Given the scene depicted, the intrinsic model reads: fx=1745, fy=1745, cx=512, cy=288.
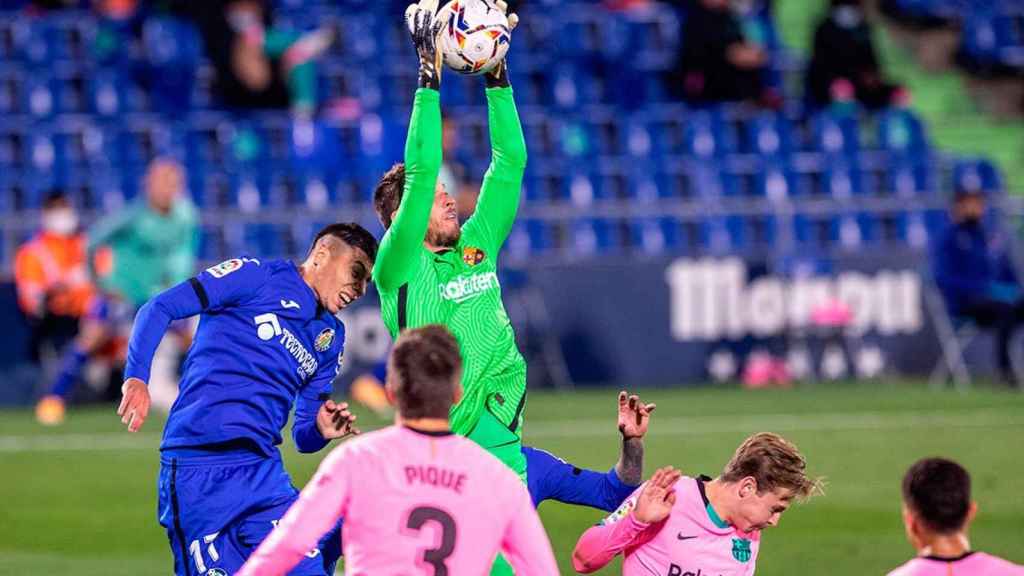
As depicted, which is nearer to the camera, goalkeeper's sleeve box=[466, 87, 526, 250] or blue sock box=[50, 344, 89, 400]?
Result: goalkeeper's sleeve box=[466, 87, 526, 250]

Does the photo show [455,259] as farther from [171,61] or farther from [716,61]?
[716,61]

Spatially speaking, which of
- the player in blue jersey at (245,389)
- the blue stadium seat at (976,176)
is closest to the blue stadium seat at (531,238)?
the blue stadium seat at (976,176)

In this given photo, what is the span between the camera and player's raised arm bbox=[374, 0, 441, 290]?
621 centimetres

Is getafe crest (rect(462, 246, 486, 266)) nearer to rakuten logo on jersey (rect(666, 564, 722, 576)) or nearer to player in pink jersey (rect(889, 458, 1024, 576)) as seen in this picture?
rakuten logo on jersey (rect(666, 564, 722, 576))

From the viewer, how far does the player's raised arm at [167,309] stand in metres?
6.05

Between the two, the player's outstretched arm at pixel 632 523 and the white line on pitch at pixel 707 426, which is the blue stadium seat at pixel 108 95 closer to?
the white line on pitch at pixel 707 426

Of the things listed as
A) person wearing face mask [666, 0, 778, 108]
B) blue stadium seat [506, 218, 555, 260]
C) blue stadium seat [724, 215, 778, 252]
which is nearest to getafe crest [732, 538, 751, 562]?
blue stadium seat [506, 218, 555, 260]

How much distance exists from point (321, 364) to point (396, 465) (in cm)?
208

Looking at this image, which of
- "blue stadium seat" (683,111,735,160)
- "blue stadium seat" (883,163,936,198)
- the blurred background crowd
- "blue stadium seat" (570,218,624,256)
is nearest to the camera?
the blurred background crowd

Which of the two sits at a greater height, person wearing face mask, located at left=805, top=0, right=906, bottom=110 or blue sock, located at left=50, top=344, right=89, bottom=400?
person wearing face mask, located at left=805, top=0, right=906, bottom=110

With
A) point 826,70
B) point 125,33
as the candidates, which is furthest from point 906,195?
point 125,33

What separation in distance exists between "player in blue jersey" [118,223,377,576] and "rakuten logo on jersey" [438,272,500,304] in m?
0.34

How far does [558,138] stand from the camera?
73.5 feet

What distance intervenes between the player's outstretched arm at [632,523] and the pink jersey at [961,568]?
51.3 inches
